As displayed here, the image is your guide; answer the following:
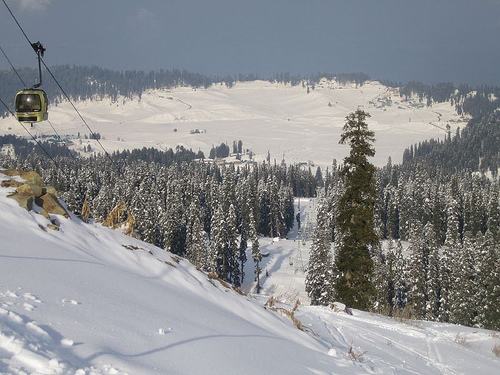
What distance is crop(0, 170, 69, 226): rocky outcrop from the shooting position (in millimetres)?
8719

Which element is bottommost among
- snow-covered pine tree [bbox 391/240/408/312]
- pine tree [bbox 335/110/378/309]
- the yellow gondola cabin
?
snow-covered pine tree [bbox 391/240/408/312]

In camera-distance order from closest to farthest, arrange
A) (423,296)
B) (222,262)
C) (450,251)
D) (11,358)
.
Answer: (11,358), (423,296), (450,251), (222,262)

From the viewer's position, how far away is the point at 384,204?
10444 centimetres

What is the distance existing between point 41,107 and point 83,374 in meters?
10.8

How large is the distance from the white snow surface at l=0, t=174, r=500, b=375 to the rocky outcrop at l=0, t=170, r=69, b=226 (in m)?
0.23

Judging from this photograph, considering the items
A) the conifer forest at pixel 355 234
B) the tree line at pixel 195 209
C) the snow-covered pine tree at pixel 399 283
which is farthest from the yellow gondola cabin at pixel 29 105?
the snow-covered pine tree at pixel 399 283

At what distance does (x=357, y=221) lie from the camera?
19.8 meters

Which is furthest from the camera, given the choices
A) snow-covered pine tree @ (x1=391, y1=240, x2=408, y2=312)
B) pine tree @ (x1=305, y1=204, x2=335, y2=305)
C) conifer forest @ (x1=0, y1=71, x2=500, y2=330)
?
snow-covered pine tree @ (x1=391, y1=240, x2=408, y2=312)

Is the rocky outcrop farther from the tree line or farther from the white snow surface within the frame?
the tree line

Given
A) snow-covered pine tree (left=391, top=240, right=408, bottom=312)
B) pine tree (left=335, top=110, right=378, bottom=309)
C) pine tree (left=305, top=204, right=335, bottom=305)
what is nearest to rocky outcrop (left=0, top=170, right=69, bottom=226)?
pine tree (left=335, top=110, right=378, bottom=309)

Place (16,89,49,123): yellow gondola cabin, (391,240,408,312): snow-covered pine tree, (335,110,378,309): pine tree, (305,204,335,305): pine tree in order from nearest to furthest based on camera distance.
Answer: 1. (16,89,49,123): yellow gondola cabin
2. (335,110,378,309): pine tree
3. (305,204,335,305): pine tree
4. (391,240,408,312): snow-covered pine tree

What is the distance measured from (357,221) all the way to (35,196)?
1424 centimetres

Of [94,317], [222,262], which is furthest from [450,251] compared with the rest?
[94,317]

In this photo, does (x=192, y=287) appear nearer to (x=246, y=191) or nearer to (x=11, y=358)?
(x=11, y=358)
